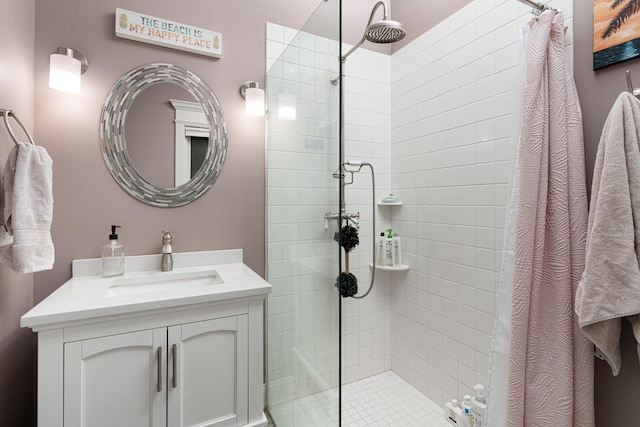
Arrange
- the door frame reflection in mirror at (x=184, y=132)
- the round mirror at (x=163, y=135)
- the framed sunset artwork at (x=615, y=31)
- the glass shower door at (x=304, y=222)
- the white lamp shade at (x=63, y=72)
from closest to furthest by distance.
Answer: the framed sunset artwork at (x=615, y=31) < the glass shower door at (x=304, y=222) < the white lamp shade at (x=63, y=72) < the round mirror at (x=163, y=135) < the door frame reflection in mirror at (x=184, y=132)

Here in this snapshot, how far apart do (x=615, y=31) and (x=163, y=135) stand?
1.93 m

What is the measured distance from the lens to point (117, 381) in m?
1.11

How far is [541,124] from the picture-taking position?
111 cm

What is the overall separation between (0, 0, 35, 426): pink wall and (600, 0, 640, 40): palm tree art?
2139 millimetres

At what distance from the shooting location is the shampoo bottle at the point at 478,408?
56.1 inches

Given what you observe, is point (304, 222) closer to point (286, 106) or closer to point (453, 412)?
point (286, 106)

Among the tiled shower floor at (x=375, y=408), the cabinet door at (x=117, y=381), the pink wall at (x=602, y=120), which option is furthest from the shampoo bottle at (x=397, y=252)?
the cabinet door at (x=117, y=381)

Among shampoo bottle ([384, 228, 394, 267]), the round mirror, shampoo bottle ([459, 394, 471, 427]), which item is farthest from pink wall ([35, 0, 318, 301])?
shampoo bottle ([459, 394, 471, 427])

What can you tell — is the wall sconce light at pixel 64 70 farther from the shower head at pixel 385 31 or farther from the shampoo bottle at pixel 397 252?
the shampoo bottle at pixel 397 252

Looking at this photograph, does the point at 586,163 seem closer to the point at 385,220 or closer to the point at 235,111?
the point at 385,220

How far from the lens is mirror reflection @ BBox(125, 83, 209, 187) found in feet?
5.09

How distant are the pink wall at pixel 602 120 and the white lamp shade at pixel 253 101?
145cm

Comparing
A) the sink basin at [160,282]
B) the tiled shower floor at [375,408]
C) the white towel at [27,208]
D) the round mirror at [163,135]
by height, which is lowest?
the tiled shower floor at [375,408]

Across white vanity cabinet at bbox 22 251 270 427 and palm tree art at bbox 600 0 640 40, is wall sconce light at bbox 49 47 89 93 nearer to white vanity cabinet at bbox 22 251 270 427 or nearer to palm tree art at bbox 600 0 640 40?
white vanity cabinet at bbox 22 251 270 427
